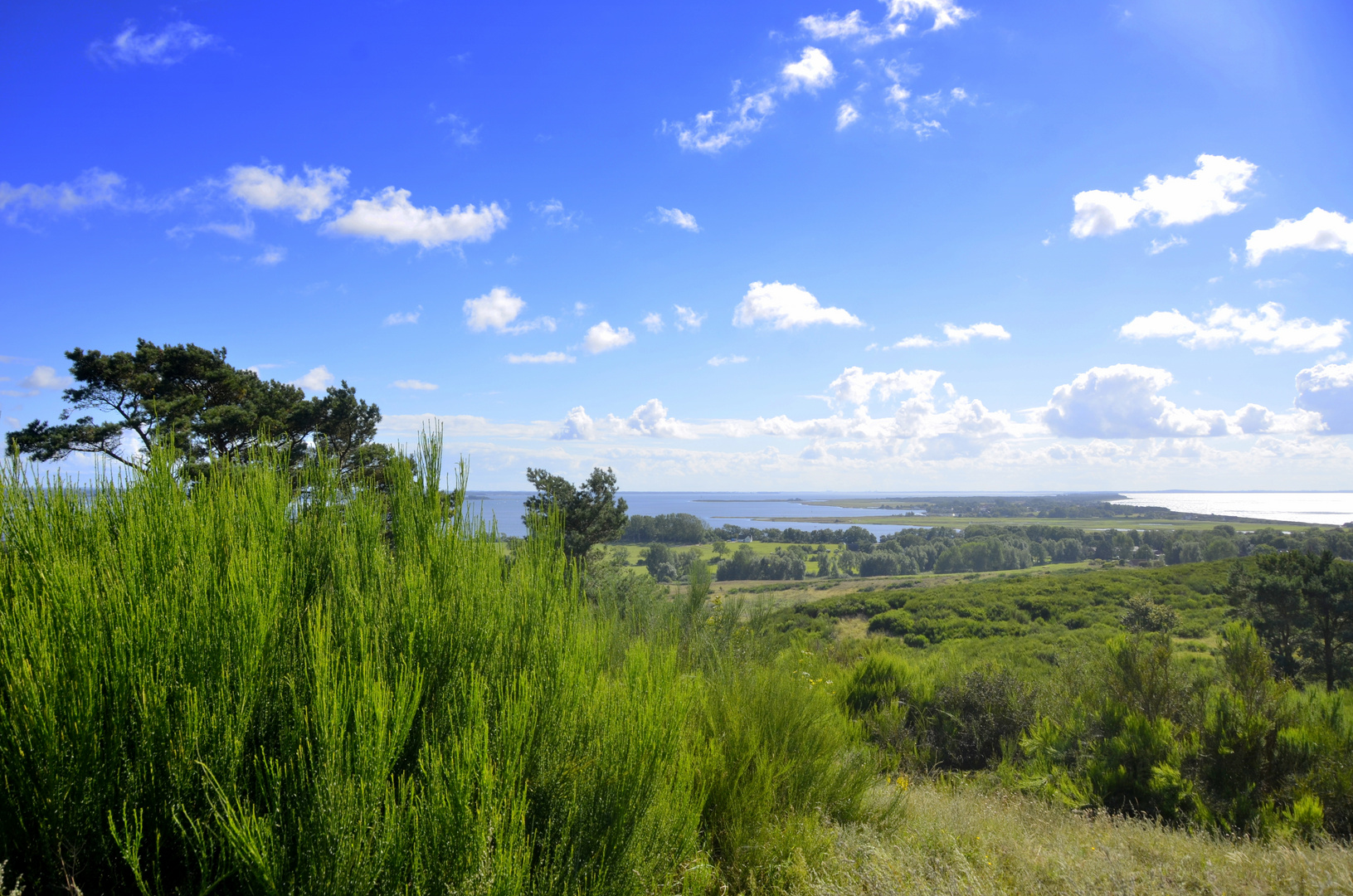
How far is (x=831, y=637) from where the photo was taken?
2066cm

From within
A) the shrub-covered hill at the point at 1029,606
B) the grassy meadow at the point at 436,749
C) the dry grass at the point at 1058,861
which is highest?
the grassy meadow at the point at 436,749

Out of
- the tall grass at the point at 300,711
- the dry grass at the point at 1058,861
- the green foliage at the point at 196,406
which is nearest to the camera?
the tall grass at the point at 300,711

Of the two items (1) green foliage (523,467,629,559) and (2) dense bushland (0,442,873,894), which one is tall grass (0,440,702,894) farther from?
(1) green foliage (523,467,629,559)

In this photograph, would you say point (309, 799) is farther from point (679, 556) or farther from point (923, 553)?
point (923, 553)

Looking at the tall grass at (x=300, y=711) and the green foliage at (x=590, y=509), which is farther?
the green foliage at (x=590, y=509)

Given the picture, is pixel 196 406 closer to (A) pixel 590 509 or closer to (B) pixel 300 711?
(A) pixel 590 509

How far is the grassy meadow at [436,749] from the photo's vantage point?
198 cm

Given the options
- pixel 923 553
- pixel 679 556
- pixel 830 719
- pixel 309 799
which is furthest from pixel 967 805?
pixel 923 553

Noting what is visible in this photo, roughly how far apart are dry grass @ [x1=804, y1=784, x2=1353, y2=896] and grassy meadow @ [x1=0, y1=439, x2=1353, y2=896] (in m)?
0.02

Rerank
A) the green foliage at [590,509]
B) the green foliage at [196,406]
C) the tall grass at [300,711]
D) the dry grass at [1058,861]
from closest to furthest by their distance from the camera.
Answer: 1. the tall grass at [300,711]
2. the dry grass at [1058,861]
3. the green foliage at [196,406]
4. the green foliage at [590,509]

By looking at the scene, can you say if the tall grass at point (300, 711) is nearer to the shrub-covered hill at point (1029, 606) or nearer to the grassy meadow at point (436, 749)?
the grassy meadow at point (436, 749)

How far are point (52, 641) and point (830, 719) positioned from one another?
5.33m

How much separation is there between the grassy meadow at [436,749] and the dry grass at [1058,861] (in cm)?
2

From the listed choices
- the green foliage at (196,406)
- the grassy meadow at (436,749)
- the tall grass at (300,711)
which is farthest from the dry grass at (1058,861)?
the green foliage at (196,406)
